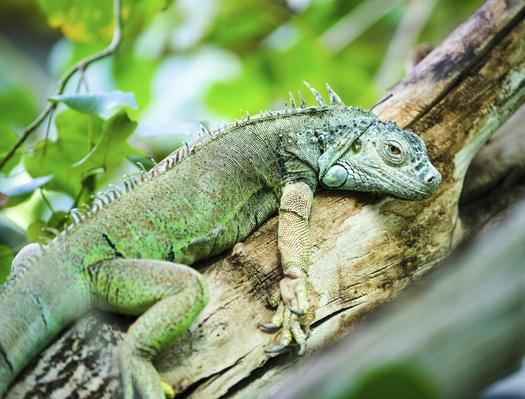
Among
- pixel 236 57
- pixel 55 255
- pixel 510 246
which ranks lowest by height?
pixel 510 246

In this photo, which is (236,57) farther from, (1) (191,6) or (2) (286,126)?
(2) (286,126)

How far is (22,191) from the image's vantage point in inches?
125

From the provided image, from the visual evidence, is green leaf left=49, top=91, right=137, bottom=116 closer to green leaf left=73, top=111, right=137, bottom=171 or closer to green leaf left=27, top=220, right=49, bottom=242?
green leaf left=73, top=111, right=137, bottom=171

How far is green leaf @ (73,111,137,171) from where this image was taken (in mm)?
3086

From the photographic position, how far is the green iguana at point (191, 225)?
222 cm

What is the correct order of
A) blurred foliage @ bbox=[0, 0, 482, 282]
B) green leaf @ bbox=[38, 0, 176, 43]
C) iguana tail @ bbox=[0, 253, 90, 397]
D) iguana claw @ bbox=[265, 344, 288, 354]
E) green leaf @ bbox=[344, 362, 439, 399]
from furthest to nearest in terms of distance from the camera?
green leaf @ bbox=[38, 0, 176, 43], blurred foliage @ bbox=[0, 0, 482, 282], iguana claw @ bbox=[265, 344, 288, 354], iguana tail @ bbox=[0, 253, 90, 397], green leaf @ bbox=[344, 362, 439, 399]

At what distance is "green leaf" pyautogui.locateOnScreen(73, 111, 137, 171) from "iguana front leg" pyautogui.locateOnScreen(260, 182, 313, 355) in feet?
3.09

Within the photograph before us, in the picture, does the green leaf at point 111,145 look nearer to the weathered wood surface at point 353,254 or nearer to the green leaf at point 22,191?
the green leaf at point 22,191

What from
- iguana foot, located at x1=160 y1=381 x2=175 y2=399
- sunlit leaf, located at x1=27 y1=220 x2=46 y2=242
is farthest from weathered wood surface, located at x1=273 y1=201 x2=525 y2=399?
sunlit leaf, located at x1=27 y1=220 x2=46 y2=242

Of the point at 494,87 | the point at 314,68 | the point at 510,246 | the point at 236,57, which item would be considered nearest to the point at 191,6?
the point at 236,57

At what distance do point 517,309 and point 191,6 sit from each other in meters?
4.69

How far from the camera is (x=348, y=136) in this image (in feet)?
10.4

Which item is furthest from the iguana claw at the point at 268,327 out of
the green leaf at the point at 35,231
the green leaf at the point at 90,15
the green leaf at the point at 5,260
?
the green leaf at the point at 90,15

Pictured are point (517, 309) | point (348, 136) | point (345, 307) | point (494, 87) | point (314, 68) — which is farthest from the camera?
point (314, 68)
